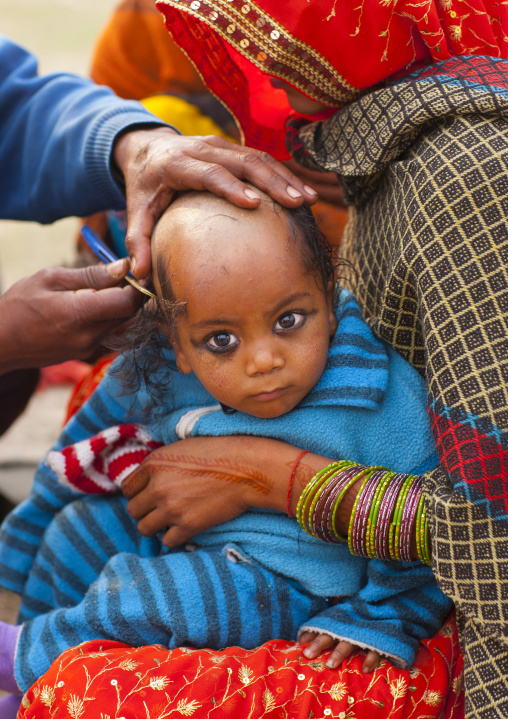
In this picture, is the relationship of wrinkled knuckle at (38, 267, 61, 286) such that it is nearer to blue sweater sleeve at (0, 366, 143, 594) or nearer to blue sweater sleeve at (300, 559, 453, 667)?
blue sweater sleeve at (0, 366, 143, 594)

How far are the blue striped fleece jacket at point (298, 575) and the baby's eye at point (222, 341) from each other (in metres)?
0.22

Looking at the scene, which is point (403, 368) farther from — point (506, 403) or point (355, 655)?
point (355, 655)

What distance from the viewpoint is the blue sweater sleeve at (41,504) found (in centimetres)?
190

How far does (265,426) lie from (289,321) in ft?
0.87

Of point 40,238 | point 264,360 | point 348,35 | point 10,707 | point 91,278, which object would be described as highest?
point 348,35

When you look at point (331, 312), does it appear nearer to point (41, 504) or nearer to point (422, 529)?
point (422, 529)

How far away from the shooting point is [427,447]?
1487 millimetres

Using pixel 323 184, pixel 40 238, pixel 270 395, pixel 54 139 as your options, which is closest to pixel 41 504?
pixel 270 395

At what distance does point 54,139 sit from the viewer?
89.8 inches

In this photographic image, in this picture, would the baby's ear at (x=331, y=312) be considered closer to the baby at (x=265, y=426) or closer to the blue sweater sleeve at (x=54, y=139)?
the baby at (x=265, y=426)

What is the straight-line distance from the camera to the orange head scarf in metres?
1.37

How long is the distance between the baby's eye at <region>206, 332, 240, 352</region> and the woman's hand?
0.24 m

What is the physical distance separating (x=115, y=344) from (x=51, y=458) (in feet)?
1.18

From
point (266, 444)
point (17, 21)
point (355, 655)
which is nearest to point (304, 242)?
point (266, 444)
